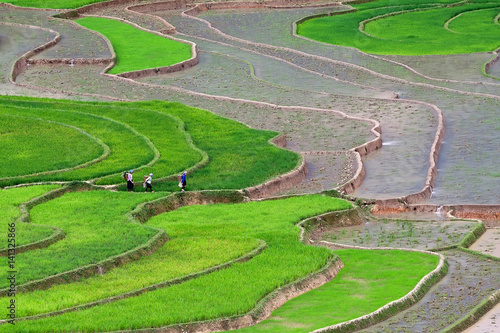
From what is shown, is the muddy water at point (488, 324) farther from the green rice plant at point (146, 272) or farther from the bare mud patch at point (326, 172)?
the bare mud patch at point (326, 172)

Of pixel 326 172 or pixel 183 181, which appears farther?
pixel 326 172

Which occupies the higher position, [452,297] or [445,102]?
[452,297]

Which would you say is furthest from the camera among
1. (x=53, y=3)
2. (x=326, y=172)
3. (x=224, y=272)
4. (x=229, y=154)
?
(x=53, y=3)

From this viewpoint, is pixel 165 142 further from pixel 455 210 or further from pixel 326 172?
pixel 455 210

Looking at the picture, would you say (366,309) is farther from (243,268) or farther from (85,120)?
(85,120)

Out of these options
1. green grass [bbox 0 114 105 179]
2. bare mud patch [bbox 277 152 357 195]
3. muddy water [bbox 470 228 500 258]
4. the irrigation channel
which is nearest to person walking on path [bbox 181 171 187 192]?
bare mud patch [bbox 277 152 357 195]

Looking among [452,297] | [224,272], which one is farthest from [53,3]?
[452,297]
